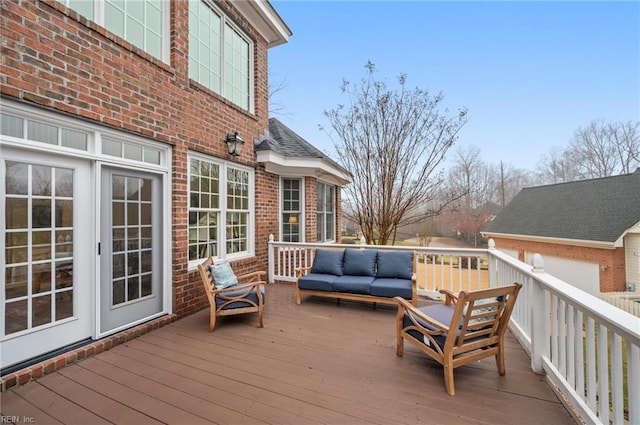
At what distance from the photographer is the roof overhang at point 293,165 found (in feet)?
19.2

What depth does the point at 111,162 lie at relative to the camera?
3264mm

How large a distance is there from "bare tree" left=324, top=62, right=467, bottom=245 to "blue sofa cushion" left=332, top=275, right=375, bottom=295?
2.19 meters

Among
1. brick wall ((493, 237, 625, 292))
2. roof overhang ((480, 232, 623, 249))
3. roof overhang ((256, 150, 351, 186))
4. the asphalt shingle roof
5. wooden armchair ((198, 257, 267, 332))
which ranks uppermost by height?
the asphalt shingle roof

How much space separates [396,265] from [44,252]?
14.8ft

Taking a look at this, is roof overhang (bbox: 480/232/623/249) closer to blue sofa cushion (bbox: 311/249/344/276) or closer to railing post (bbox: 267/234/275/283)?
blue sofa cushion (bbox: 311/249/344/276)

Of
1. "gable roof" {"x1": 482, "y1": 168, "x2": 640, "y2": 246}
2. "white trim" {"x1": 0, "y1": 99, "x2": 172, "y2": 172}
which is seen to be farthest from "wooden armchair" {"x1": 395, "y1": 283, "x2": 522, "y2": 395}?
"gable roof" {"x1": 482, "y1": 168, "x2": 640, "y2": 246}

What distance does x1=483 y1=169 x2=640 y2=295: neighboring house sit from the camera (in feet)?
39.1

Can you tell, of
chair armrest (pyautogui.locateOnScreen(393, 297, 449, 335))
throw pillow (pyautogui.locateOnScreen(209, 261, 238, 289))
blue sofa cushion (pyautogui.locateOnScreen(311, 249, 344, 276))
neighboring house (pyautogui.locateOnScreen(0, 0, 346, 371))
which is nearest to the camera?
chair armrest (pyautogui.locateOnScreen(393, 297, 449, 335))

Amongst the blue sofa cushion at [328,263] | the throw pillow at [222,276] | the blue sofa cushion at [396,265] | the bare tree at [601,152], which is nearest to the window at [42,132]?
the throw pillow at [222,276]

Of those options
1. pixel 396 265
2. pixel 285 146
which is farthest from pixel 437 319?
pixel 285 146

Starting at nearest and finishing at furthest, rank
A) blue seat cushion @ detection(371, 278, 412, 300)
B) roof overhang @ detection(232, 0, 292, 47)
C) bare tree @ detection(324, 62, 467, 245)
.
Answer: blue seat cushion @ detection(371, 278, 412, 300)
roof overhang @ detection(232, 0, 292, 47)
bare tree @ detection(324, 62, 467, 245)

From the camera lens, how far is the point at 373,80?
6.41 metres

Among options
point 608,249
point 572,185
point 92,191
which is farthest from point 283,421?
point 572,185

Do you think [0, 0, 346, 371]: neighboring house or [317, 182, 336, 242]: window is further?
[317, 182, 336, 242]: window
